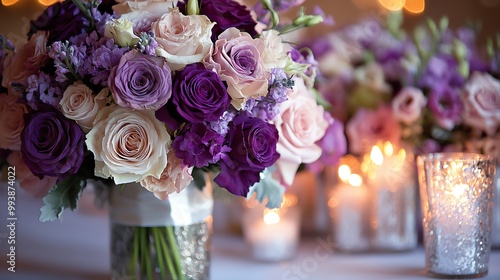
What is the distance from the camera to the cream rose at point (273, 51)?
0.81 m

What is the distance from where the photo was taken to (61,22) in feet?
2.80

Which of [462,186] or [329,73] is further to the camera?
[329,73]

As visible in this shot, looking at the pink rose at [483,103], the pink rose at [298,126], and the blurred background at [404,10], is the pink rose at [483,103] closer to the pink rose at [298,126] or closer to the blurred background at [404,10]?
the pink rose at [298,126]

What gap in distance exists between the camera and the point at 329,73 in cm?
132

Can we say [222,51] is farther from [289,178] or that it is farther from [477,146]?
[477,146]

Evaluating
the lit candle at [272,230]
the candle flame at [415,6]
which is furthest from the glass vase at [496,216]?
the candle flame at [415,6]

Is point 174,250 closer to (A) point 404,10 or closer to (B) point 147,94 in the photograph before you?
(B) point 147,94

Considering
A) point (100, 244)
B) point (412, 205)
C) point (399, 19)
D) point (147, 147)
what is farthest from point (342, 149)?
point (100, 244)

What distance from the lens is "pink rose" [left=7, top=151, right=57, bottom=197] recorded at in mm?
887

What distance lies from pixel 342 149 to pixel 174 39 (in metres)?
0.50

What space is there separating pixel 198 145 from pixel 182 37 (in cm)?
14

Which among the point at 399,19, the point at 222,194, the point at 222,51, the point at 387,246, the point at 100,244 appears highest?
the point at 222,51

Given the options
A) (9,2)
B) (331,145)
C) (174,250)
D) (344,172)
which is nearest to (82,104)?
(174,250)

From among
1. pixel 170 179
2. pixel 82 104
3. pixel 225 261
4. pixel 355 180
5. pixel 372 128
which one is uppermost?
pixel 82 104
